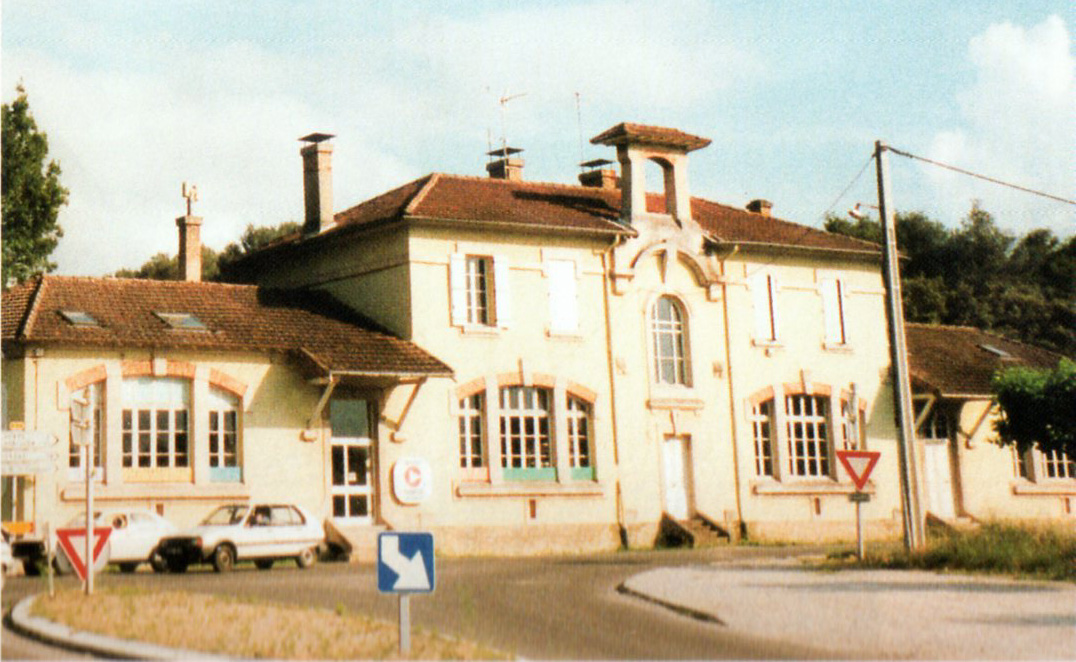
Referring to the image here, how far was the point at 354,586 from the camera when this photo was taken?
64.0 ft

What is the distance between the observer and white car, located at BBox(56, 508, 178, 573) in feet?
81.6

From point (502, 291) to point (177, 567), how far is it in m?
10.8

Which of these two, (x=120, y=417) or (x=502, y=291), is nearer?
(x=120, y=417)

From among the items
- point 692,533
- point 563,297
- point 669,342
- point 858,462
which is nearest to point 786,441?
point 669,342

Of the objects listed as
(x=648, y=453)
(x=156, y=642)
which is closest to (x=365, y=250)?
(x=648, y=453)

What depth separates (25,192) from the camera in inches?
1362

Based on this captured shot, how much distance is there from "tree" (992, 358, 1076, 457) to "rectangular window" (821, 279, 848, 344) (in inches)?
176

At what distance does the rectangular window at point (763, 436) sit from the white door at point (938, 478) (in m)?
4.63

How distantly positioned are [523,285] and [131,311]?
27.8ft

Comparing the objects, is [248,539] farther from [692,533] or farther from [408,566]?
[408,566]

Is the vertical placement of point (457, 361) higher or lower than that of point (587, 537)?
higher

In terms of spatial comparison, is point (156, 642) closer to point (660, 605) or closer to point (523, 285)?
point (660, 605)

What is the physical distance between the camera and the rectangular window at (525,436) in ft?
106

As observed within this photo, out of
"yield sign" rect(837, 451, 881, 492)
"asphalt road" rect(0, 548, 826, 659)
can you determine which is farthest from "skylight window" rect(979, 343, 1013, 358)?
"yield sign" rect(837, 451, 881, 492)
